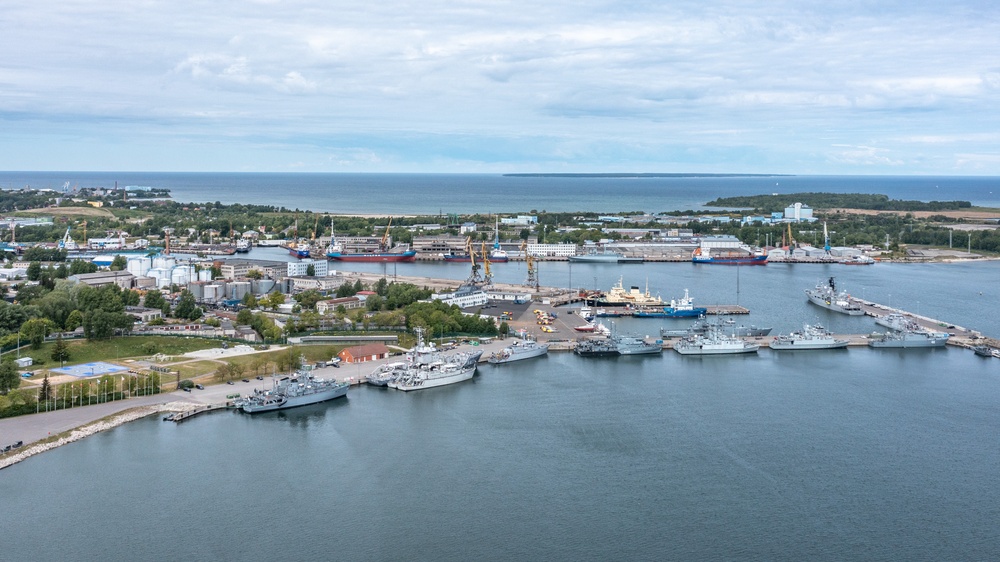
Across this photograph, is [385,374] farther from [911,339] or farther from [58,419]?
[911,339]

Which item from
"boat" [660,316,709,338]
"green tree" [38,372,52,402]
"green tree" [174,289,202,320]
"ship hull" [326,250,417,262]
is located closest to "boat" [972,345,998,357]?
"boat" [660,316,709,338]

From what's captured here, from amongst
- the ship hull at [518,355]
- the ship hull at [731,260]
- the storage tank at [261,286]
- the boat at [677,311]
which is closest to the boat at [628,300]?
the boat at [677,311]

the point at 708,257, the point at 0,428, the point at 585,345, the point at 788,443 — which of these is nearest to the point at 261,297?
the point at 585,345

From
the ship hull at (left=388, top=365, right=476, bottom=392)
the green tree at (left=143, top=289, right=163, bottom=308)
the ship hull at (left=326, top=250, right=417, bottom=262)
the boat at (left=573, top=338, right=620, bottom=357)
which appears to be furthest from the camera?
the ship hull at (left=326, top=250, right=417, bottom=262)

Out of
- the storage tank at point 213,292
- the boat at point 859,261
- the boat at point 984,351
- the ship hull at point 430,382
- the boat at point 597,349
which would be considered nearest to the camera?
the ship hull at point 430,382

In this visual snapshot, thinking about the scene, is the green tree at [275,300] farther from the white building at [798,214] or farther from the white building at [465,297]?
the white building at [798,214]

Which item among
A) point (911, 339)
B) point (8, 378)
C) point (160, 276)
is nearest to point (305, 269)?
point (160, 276)

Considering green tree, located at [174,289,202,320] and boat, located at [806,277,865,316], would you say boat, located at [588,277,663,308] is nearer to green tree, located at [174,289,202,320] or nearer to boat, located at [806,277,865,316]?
boat, located at [806,277,865,316]
